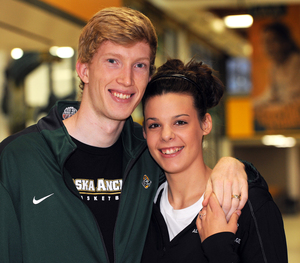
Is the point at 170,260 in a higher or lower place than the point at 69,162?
lower

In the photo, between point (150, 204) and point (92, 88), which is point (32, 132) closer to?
point (92, 88)

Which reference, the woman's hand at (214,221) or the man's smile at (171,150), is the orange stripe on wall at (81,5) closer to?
the man's smile at (171,150)

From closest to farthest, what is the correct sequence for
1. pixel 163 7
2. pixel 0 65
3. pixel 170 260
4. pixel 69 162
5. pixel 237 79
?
pixel 170 260 → pixel 69 162 → pixel 0 65 → pixel 163 7 → pixel 237 79

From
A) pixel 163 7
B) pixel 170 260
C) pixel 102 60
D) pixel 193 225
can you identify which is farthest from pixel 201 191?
pixel 163 7

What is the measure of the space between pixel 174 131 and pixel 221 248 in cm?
65

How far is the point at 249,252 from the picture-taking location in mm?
1764

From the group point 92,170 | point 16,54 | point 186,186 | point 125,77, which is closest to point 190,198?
point 186,186

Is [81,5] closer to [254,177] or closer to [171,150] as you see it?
[171,150]

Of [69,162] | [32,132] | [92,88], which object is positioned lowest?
[69,162]

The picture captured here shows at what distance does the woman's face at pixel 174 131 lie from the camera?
6.74 ft

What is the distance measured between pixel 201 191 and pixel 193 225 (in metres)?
0.26

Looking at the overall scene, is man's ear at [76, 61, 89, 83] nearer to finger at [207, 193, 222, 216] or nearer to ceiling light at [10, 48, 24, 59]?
finger at [207, 193, 222, 216]

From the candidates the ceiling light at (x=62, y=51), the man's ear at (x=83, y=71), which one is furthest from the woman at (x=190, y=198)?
the ceiling light at (x=62, y=51)

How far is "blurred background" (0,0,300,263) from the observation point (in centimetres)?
436
